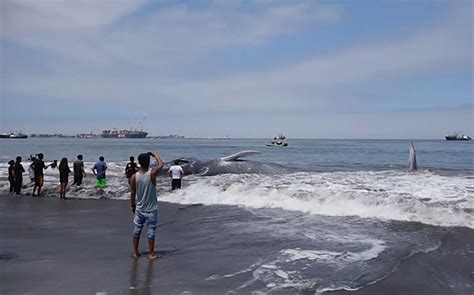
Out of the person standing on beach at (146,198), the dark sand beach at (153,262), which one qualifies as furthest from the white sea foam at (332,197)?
the person standing on beach at (146,198)

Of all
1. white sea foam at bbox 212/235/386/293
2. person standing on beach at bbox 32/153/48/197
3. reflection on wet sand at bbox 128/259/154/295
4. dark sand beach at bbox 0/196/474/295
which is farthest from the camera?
person standing on beach at bbox 32/153/48/197

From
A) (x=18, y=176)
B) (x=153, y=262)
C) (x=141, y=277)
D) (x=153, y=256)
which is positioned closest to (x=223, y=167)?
(x=18, y=176)

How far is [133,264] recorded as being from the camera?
784cm

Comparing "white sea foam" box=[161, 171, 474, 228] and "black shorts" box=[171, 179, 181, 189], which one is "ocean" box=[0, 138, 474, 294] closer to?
"white sea foam" box=[161, 171, 474, 228]

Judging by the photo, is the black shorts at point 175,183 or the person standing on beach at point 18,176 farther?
the black shorts at point 175,183

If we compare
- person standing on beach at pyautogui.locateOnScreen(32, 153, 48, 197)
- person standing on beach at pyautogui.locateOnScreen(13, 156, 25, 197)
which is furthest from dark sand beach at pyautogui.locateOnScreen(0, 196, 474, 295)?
person standing on beach at pyautogui.locateOnScreen(13, 156, 25, 197)

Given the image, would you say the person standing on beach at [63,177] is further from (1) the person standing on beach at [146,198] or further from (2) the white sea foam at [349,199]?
(1) the person standing on beach at [146,198]

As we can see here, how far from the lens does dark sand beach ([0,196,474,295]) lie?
→ 6586mm

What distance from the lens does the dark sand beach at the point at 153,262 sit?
6.59 metres

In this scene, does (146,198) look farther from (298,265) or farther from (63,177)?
(63,177)

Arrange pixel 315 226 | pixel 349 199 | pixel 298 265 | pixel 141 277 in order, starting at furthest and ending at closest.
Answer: pixel 349 199
pixel 315 226
pixel 298 265
pixel 141 277

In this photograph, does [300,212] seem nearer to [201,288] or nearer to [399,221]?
[399,221]

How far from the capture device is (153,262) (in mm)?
7980

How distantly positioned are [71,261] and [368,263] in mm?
5255
